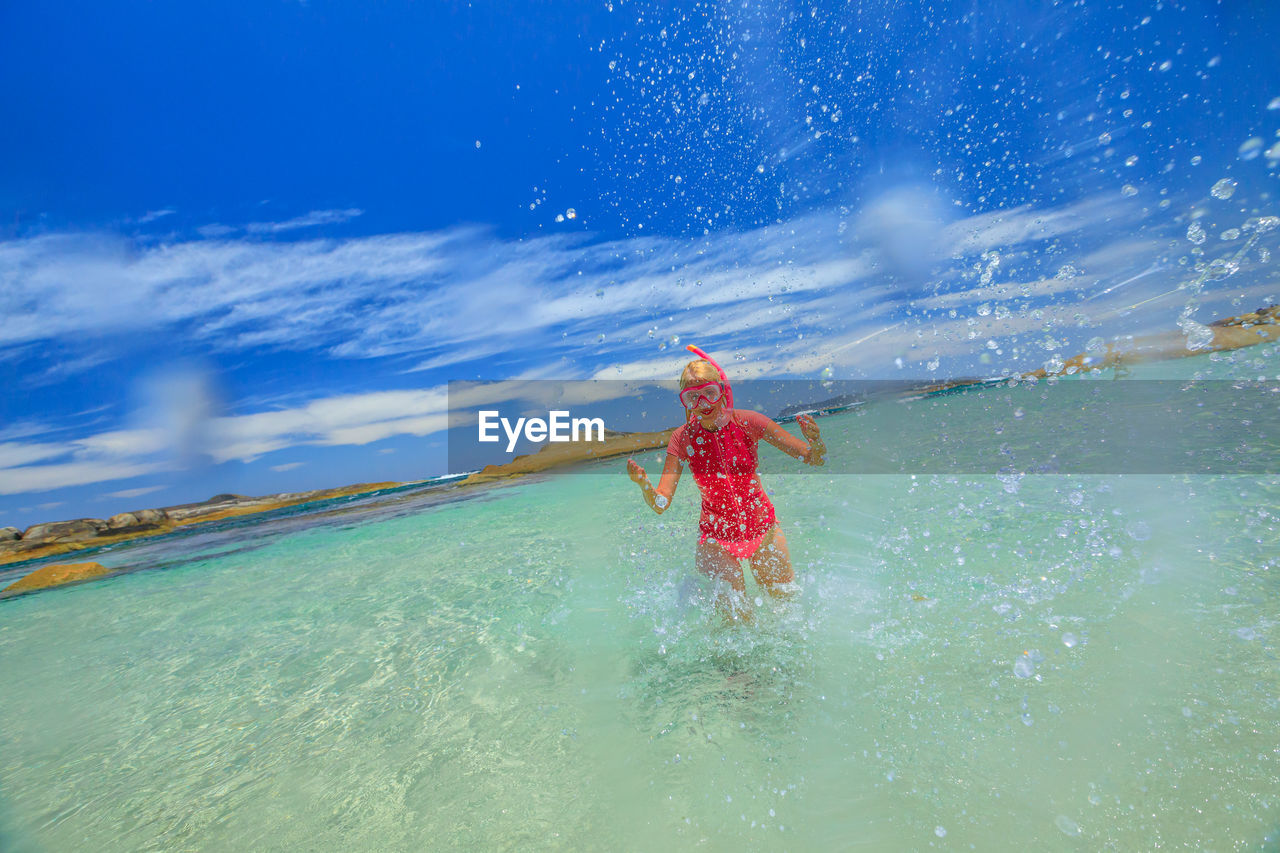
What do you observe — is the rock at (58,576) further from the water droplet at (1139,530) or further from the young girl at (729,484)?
the water droplet at (1139,530)

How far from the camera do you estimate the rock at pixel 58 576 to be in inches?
742

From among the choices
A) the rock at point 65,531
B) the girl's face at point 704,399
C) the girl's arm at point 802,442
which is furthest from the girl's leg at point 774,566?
the rock at point 65,531

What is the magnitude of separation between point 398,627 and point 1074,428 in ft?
50.0

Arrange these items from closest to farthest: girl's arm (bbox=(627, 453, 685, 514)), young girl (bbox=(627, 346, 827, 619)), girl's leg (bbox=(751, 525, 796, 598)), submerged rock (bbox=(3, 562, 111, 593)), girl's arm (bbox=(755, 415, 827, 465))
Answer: girl's arm (bbox=(755, 415, 827, 465)), girl's arm (bbox=(627, 453, 685, 514)), young girl (bbox=(627, 346, 827, 619)), girl's leg (bbox=(751, 525, 796, 598)), submerged rock (bbox=(3, 562, 111, 593))

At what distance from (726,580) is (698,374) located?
1.84 metres

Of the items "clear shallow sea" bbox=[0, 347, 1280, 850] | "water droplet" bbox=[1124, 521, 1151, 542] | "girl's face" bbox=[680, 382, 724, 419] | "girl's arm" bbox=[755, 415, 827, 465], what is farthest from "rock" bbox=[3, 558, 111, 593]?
"water droplet" bbox=[1124, 521, 1151, 542]

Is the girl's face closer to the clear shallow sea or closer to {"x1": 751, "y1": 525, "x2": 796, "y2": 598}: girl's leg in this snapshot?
{"x1": 751, "y1": 525, "x2": 796, "y2": 598}: girl's leg

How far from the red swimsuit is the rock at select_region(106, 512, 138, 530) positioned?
5754cm

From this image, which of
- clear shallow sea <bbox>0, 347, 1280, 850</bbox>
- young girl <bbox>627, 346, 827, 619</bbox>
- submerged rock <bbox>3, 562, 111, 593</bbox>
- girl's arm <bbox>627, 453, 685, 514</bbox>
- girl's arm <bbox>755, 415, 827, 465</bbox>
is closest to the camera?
clear shallow sea <bbox>0, 347, 1280, 850</bbox>

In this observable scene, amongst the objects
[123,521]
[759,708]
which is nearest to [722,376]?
[759,708]

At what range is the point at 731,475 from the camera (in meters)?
4.52

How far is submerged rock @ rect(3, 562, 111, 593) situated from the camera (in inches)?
741

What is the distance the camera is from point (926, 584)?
5.06 meters

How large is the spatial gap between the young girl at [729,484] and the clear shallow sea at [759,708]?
0.52m
